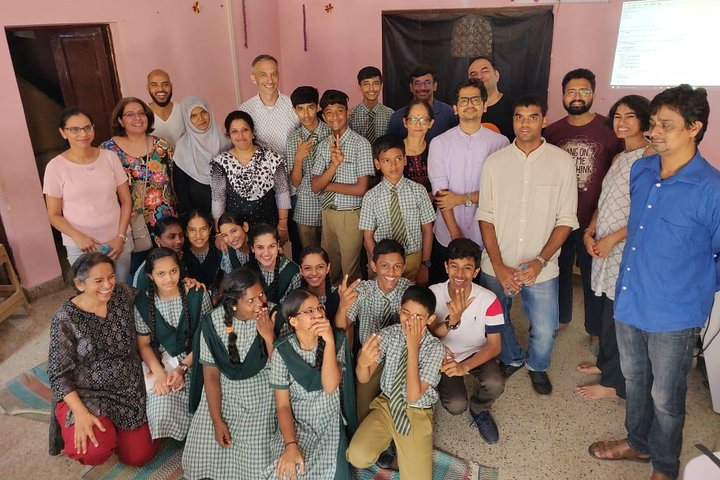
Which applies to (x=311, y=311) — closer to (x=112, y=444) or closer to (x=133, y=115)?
(x=112, y=444)

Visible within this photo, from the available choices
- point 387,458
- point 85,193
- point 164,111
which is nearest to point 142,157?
point 85,193

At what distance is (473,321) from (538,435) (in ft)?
2.04

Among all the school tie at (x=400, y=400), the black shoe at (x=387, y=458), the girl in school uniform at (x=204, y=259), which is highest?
the girl in school uniform at (x=204, y=259)

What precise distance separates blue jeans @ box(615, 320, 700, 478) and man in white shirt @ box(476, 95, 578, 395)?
479 millimetres

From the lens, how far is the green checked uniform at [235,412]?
2180mm

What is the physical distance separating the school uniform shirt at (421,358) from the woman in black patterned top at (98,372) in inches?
43.0

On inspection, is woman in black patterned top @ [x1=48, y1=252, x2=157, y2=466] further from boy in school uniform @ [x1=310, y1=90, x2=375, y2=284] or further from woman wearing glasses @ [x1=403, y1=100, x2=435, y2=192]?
woman wearing glasses @ [x1=403, y1=100, x2=435, y2=192]

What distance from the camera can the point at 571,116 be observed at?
9.14 feet

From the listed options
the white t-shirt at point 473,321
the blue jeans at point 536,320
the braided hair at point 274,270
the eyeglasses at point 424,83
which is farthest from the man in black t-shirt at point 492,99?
the braided hair at point 274,270

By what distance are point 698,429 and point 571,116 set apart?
162 cm

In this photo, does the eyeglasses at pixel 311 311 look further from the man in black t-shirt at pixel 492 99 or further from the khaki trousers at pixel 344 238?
the man in black t-shirt at pixel 492 99

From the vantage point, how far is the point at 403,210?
2729 millimetres

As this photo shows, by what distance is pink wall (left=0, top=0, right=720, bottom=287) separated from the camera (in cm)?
359

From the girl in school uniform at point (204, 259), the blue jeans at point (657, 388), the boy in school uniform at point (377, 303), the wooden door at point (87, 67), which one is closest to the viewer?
the blue jeans at point (657, 388)
